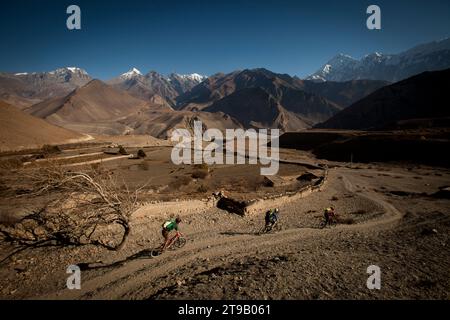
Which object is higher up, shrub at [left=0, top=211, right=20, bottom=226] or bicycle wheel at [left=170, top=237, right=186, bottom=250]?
shrub at [left=0, top=211, right=20, bottom=226]

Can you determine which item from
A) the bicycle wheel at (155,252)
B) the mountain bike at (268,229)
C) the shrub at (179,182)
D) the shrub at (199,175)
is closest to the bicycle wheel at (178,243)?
the bicycle wheel at (155,252)

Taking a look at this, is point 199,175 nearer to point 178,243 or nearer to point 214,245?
point 214,245

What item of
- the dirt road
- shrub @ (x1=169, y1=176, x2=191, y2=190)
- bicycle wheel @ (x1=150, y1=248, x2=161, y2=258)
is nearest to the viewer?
the dirt road

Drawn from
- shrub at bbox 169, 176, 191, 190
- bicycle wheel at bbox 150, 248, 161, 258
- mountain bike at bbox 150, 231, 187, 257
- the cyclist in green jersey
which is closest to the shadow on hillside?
bicycle wheel at bbox 150, 248, 161, 258

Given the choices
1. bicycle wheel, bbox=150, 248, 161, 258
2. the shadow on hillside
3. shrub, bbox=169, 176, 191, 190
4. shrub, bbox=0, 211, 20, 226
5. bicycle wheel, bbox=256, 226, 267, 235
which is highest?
shrub, bbox=0, 211, 20, 226

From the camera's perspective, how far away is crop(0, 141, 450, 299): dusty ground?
970 centimetres

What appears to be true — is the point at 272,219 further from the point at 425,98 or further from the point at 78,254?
the point at 425,98

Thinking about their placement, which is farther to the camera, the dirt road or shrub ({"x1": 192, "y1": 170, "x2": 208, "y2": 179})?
shrub ({"x1": 192, "y1": 170, "x2": 208, "y2": 179})

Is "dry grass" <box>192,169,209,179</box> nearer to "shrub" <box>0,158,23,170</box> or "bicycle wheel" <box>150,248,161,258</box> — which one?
"shrub" <box>0,158,23,170</box>

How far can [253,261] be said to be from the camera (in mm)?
12391

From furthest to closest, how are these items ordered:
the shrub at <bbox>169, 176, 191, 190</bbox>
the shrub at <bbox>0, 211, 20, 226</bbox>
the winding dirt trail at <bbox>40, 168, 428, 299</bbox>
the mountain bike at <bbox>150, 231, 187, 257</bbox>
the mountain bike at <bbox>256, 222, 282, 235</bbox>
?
the shrub at <bbox>169, 176, 191, 190</bbox> → the mountain bike at <bbox>256, 222, 282, 235</bbox> → the shrub at <bbox>0, 211, 20, 226</bbox> → the mountain bike at <bbox>150, 231, 187, 257</bbox> → the winding dirt trail at <bbox>40, 168, 428, 299</bbox>

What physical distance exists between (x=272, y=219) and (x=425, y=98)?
124m

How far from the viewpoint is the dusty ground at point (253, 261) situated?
9.70 meters
